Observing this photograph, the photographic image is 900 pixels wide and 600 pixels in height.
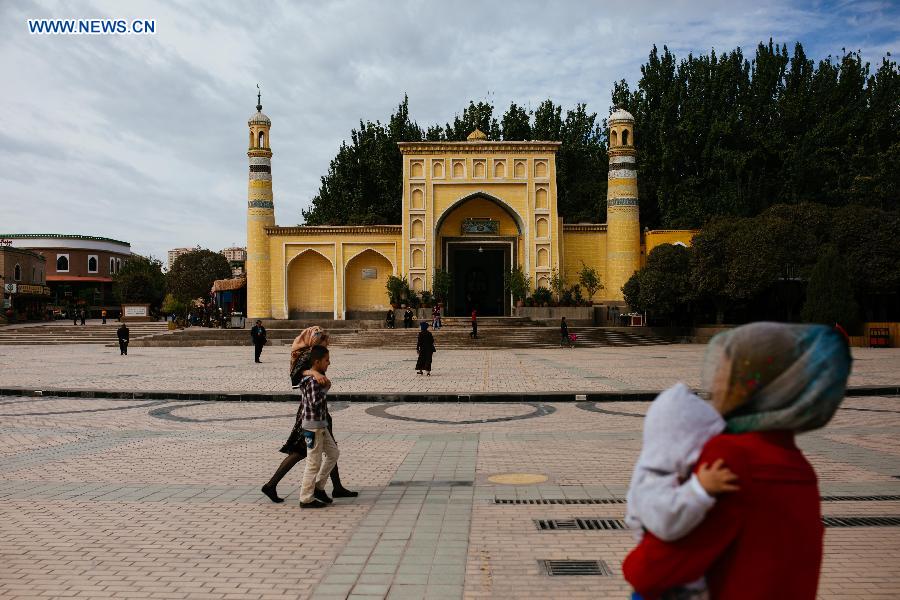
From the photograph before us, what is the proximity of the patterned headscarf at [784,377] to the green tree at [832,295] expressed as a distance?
28.6 meters

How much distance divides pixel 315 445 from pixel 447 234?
3421 cm

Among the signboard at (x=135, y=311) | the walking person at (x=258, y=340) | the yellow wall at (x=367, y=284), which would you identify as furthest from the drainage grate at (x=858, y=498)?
the signboard at (x=135, y=311)

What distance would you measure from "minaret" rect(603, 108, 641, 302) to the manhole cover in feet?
105

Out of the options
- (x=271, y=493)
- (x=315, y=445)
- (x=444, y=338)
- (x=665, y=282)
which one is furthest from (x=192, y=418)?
(x=665, y=282)

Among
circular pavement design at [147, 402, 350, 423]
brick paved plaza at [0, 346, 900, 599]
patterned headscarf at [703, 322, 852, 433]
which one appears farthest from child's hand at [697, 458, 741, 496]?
circular pavement design at [147, 402, 350, 423]

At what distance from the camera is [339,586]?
13.6 ft

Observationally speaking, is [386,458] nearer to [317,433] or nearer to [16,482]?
[317,433]

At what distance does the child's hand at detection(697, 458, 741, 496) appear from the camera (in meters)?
1.98

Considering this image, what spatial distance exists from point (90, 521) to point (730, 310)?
112 feet

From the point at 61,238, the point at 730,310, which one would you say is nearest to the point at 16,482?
the point at 730,310

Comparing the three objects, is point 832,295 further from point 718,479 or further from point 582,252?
point 718,479

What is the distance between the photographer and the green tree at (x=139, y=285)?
68375mm

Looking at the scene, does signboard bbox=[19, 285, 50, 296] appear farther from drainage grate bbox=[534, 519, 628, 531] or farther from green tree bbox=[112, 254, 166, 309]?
drainage grate bbox=[534, 519, 628, 531]

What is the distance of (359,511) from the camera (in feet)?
19.1
